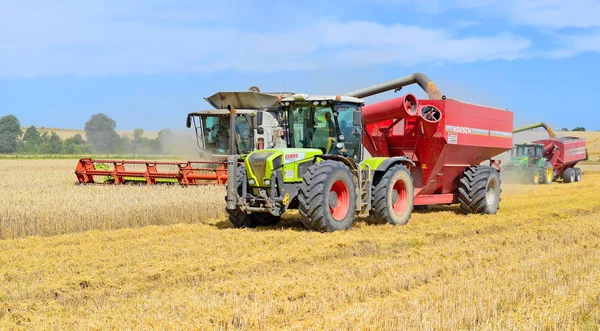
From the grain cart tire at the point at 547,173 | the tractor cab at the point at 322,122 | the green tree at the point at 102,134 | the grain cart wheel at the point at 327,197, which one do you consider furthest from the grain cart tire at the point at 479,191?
the green tree at the point at 102,134

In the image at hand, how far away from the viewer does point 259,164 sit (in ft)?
27.3

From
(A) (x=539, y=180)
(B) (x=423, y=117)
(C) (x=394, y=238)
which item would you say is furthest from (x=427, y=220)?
(A) (x=539, y=180)

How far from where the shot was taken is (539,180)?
20.8 m

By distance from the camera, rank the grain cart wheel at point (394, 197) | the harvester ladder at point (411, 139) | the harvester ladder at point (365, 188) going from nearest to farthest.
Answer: the harvester ladder at point (365, 188), the grain cart wheel at point (394, 197), the harvester ladder at point (411, 139)

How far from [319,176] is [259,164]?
0.85m

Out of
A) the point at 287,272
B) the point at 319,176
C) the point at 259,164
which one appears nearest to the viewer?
the point at 287,272

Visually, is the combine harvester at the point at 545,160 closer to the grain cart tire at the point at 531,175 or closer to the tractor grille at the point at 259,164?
the grain cart tire at the point at 531,175

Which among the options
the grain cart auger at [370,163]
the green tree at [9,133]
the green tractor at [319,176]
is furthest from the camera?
the green tree at [9,133]

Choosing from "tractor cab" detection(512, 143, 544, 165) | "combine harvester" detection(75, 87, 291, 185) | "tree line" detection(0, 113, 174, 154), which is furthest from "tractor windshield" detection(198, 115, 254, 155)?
"tree line" detection(0, 113, 174, 154)

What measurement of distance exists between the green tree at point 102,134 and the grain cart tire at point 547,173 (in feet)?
103

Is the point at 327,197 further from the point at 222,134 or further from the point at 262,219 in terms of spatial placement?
the point at 222,134

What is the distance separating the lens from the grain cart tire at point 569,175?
2200 centimetres

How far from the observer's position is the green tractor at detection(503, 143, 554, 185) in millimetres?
19828

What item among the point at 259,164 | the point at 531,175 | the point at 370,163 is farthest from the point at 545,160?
the point at 259,164
